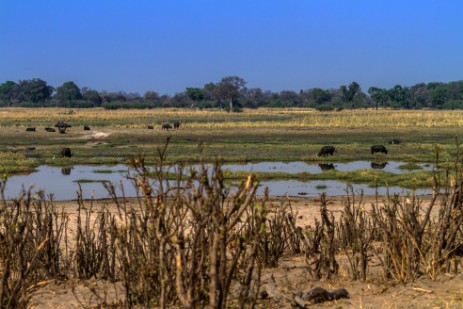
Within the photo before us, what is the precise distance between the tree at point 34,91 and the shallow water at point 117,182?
3586 inches

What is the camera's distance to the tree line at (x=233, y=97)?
92.9m

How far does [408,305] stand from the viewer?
5.48m

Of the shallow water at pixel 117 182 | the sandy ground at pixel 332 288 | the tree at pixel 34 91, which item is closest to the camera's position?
the sandy ground at pixel 332 288

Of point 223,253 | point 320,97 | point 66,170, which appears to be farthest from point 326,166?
point 320,97

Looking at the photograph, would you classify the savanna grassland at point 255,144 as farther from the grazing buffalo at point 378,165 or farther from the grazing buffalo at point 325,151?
the grazing buffalo at point 378,165

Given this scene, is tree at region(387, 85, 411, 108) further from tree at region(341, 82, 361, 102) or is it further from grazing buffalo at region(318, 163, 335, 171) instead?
grazing buffalo at region(318, 163, 335, 171)

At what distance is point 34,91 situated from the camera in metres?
112

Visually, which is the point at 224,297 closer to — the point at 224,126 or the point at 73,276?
the point at 73,276

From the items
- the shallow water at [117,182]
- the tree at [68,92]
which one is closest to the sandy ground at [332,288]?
the shallow water at [117,182]

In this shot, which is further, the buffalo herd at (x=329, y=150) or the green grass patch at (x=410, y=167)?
the buffalo herd at (x=329, y=150)

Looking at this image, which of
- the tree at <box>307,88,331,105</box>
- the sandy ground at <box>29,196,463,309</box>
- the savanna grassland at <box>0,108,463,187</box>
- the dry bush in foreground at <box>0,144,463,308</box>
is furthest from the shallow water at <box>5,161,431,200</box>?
the tree at <box>307,88,331,105</box>

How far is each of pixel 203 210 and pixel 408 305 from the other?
2.17 m

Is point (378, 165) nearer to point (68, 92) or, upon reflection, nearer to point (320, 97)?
point (320, 97)

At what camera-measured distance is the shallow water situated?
18.0m
